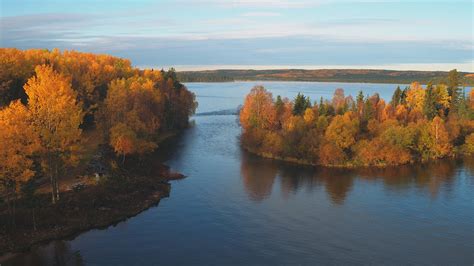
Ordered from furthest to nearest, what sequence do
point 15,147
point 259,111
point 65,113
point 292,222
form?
point 259,111, point 65,113, point 292,222, point 15,147

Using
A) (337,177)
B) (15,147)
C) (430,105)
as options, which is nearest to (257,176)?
(337,177)

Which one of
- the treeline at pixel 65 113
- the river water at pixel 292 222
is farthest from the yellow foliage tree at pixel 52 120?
the river water at pixel 292 222

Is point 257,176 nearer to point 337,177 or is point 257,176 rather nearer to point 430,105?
point 337,177

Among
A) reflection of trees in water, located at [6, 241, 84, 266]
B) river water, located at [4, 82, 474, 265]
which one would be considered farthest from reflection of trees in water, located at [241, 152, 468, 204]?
reflection of trees in water, located at [6, 241, 84, 266]

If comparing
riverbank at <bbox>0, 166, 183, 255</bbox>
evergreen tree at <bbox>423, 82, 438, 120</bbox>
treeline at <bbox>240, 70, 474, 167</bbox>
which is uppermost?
evergreen tree at <bbox>423, 82, 438, 120</bbox>

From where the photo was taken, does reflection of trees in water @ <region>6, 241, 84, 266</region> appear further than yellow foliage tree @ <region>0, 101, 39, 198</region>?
No

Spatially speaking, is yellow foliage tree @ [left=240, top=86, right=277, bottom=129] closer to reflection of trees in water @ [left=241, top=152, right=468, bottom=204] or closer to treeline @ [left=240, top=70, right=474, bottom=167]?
treeline @ [left=240, top=70, right=474, bottom=167]

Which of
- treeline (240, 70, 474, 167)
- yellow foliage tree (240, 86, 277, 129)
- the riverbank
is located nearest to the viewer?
the riverbank

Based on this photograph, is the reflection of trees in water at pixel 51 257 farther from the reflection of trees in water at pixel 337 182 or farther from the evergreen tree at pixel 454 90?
the evergreen tree at pixel 454 90
